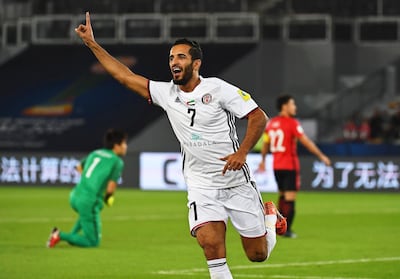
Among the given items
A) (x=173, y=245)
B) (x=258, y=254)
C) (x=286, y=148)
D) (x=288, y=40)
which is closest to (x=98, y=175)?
Result: (x=173, y=245)

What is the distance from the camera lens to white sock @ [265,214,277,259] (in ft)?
33.2

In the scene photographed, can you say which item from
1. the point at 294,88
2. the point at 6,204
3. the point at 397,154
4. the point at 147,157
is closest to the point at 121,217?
the point at 6,204

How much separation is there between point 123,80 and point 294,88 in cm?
2802

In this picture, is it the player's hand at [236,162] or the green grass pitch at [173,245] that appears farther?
the green grass pitch at [173,245]

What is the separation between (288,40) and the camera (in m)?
37.3

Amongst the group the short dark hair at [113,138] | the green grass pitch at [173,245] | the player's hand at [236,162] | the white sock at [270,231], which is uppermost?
the player's hand at [236,162]

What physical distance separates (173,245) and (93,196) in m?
1.54

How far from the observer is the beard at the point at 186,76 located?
9.23 m

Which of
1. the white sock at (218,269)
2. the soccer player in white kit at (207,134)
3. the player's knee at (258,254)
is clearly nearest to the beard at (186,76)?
the soccer player in white kit at (207,134)

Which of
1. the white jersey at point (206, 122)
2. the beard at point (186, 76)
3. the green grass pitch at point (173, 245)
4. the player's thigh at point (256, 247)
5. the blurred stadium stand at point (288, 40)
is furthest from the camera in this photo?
the blurred stadium stand at point (288, 40)

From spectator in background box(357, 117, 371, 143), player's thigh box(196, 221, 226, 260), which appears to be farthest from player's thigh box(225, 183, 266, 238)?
spectator in background box(357, 117, 371, 143)

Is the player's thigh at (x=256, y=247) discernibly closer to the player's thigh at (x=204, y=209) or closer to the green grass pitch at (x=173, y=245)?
the player's thigh at (x=204, y=209)

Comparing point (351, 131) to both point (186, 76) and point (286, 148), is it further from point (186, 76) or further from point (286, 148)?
point (186, 76)

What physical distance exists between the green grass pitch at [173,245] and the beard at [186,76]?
3.54m
